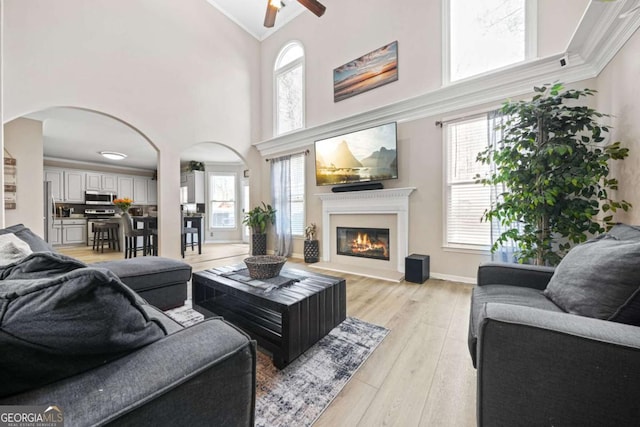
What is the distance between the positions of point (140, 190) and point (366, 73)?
26.8 ft

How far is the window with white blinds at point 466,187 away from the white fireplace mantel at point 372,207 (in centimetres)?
51

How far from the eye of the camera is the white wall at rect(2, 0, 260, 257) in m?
2.84

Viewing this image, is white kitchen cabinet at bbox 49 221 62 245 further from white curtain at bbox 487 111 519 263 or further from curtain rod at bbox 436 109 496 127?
white curtain at bbox 487 111 519 263

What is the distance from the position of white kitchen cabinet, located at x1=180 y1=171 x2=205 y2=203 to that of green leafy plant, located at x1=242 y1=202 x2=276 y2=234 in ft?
10.4

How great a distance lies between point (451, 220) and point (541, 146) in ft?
4.10

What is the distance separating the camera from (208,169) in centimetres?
773

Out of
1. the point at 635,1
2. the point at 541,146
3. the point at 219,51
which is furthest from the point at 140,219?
the point at 635,1

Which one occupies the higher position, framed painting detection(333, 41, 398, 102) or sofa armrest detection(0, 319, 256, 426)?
framed painting detection(333, 41, 398, 102)

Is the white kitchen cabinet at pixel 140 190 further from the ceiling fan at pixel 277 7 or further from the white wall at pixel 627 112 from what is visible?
the white wall at pixel 627 112

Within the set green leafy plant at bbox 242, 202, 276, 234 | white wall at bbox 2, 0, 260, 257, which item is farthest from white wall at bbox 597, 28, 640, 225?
white wall at bbox 2, 0, 260, 257

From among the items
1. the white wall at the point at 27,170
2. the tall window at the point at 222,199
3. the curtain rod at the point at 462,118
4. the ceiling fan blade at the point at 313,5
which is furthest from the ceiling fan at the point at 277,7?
the tall window at the point at 222,199

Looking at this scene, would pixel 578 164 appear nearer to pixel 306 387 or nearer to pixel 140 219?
pixel 306 387

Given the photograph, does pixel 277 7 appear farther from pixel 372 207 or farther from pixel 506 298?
pixel 506 298

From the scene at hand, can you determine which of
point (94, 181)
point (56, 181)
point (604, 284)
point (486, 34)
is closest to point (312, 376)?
point (604, 284)
